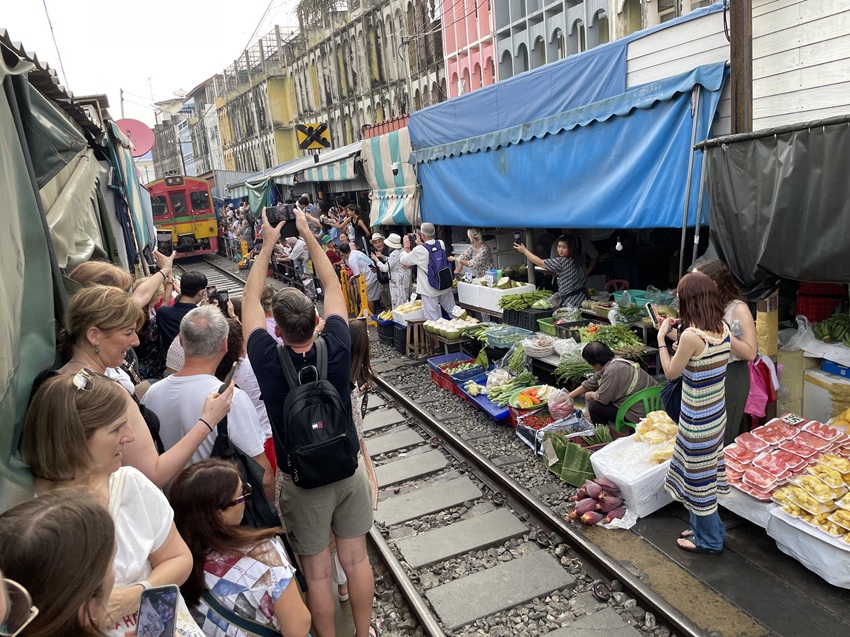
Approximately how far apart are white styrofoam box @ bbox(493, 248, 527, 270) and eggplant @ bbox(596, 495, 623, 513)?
6.31 meters

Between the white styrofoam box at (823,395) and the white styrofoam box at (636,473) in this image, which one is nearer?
the white styrofoam box at (636,473)

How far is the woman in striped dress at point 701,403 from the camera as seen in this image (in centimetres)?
394

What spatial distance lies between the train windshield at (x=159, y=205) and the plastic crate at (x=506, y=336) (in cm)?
1992

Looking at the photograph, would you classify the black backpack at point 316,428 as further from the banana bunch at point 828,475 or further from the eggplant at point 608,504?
the banana bunch at point 828,475

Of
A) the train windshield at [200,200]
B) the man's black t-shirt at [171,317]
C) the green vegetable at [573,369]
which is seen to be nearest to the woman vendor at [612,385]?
the green vegetable at [573,369]

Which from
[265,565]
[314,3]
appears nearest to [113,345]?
[265,565]

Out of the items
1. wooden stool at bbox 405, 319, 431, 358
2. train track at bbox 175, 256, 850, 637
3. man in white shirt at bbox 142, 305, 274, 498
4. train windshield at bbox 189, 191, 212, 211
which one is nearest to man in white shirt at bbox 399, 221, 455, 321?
wooden stool at bbox 405, 319, 431, 358

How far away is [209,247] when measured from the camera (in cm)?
2614

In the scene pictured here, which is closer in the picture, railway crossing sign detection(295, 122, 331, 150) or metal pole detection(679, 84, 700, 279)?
metal pole detection(679, 84, 700, 279)

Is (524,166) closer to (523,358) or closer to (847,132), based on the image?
(523,358)

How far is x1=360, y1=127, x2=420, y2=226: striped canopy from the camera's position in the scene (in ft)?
39.6

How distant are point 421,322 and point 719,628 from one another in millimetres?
7019

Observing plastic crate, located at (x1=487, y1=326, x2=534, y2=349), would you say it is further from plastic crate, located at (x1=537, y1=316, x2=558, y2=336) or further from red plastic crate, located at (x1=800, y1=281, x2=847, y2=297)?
red plastic crate, located at (x1=800, y1=281, x2=847, y2=297)

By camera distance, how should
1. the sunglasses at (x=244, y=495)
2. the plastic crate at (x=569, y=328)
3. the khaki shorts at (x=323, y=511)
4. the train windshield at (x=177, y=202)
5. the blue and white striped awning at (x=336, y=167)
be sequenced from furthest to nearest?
the train windshield at (x=177, y=202)
the blue and white striped awning at (x=336, y=167)
the plastic crate at (x=569, y=328)
the khaki shorts at (x=323, y=511)
the sunglasses at (x=244, y=495)
